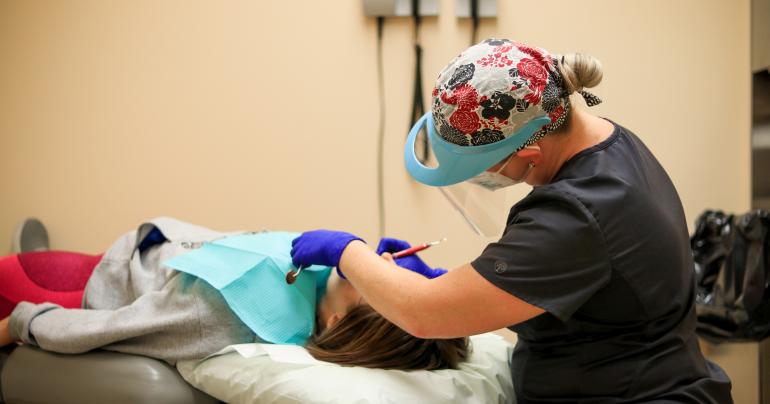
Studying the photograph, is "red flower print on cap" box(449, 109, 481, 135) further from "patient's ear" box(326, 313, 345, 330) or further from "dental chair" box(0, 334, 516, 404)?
"patient's ear" box(326, 313, 345, 330)

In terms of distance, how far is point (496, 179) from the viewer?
131 centimetres

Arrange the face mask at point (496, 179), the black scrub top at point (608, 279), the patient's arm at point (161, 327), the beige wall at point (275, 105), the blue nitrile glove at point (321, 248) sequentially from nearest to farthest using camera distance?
the black scrub top at point (608, 279) → the face mask at point (496, 179) → the blue nitrile glove at point (321, 248) → the patient's arm at point (161, 327) → the beige wall at point (275, 105)

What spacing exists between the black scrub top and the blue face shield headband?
0.10 metres

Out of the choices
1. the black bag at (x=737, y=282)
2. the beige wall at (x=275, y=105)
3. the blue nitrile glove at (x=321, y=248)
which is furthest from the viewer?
the beige wall at (x=275, y=105)

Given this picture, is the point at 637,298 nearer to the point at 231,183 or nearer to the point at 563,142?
the point at 563,142

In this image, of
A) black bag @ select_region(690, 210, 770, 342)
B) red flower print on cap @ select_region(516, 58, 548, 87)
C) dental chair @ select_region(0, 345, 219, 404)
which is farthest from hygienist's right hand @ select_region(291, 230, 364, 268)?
black bag @ select_region(690, 210, 770, 342)

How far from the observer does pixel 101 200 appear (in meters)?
2.78

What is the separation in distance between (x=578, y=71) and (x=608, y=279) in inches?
14.4

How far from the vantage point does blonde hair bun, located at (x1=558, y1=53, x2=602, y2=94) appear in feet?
3.97

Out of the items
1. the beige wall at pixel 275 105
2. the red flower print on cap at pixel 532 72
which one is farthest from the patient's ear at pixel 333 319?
the beige wall at pixel 275 105

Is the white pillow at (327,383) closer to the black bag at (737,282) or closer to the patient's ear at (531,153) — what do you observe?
the patient's ear at (531,153)

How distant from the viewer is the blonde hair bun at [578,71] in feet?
3.97

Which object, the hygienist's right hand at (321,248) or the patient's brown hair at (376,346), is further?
the patient's brown hair at (376,346)

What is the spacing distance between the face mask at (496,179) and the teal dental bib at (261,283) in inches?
20.9
